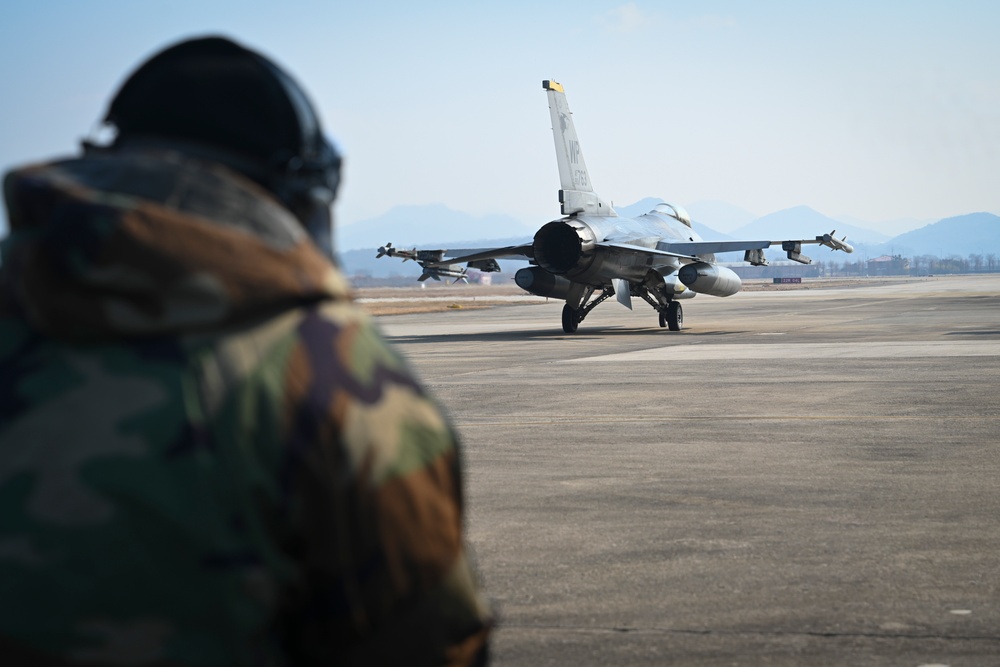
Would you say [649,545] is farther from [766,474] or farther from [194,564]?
[194,564]


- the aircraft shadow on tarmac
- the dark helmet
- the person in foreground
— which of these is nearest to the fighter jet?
the aircraft shadow on tarmac

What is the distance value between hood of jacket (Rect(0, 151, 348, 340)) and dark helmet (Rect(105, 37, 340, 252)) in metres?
0.23

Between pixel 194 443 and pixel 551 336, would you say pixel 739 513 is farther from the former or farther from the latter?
pixel 551 336

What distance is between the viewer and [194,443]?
1.57 metres

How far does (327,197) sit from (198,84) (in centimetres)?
26

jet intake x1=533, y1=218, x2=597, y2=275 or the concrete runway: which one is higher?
jet intake x1=533, y1=218, x2=597, y2=275

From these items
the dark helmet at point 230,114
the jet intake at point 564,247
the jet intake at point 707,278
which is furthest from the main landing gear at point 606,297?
the dark helmet at point 230,114

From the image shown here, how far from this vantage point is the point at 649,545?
7.08 m

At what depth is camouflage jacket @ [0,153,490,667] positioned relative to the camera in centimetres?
155

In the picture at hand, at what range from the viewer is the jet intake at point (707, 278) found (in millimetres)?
31375

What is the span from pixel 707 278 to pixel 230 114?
3018 centimetres

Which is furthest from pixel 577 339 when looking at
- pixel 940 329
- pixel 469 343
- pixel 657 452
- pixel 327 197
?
pixel 327 197

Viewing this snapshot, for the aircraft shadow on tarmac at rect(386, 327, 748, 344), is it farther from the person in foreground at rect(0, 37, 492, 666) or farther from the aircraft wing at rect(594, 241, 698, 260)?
the person in foreground at rect(0, 37, 492, 666)

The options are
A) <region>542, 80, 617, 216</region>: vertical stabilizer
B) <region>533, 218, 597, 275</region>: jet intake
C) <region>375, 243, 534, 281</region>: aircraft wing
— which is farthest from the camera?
<region>375, 243, 534, 281</region>: aircraft wing
